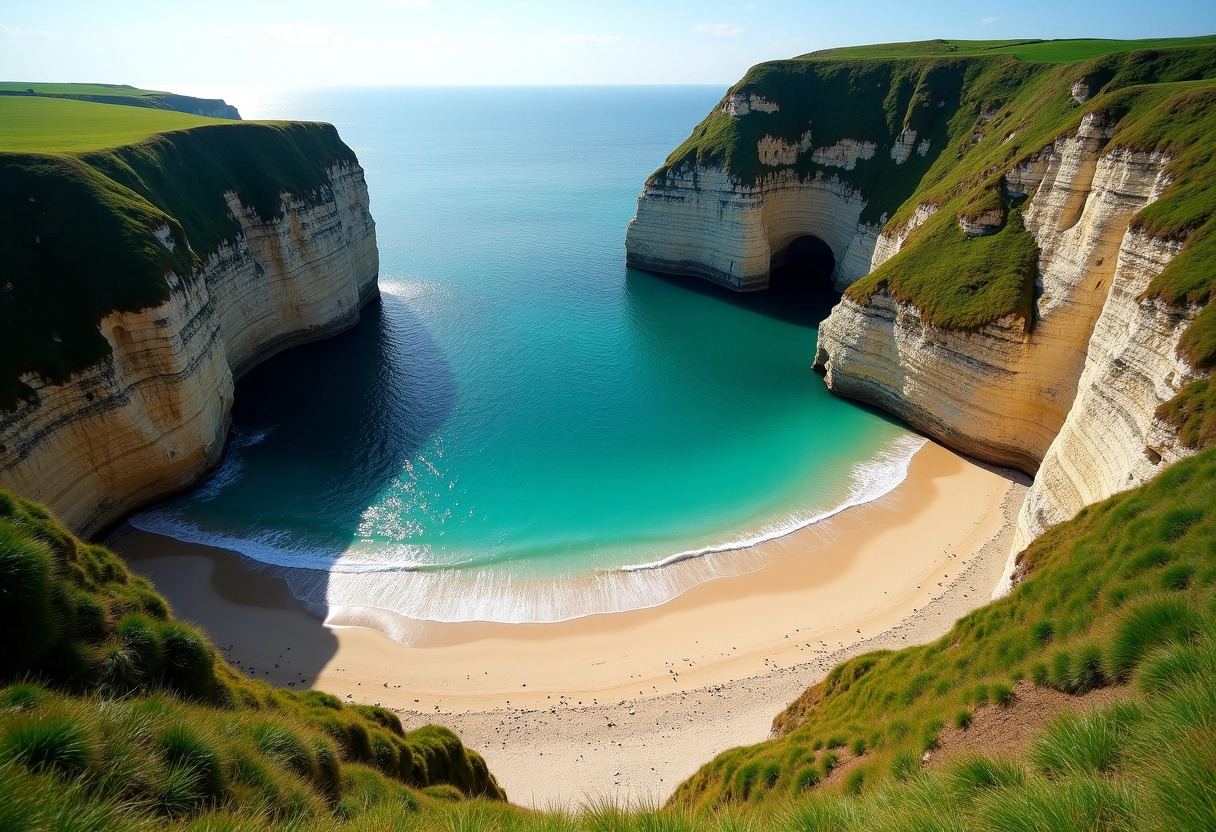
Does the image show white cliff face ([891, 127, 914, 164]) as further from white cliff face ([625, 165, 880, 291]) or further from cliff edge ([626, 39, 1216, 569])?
white cliff face ([625, 165, 880, 291])

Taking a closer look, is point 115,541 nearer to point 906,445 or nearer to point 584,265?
point 906,445

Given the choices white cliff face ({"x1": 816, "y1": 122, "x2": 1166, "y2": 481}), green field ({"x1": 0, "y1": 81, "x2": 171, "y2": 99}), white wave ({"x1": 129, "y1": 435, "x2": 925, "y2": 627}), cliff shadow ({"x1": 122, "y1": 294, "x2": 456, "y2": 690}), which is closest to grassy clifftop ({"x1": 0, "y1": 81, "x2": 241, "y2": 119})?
green field ({"x1": 0, "y1": 81, "x2": 171, "y2": 99})

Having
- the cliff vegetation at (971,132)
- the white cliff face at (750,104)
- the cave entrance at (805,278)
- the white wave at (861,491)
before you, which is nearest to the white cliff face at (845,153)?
the cliff vegetation at (971,132)

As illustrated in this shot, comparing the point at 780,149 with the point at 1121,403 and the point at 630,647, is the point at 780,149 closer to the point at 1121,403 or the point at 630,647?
the point at 1121,403

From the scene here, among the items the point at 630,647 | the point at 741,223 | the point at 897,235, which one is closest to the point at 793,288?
the point at 741,223

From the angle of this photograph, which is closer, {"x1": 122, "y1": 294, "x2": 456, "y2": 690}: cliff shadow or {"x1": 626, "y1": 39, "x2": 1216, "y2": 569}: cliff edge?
{"x1": 626, "y1": 39, "x2": 1216, "y2": 569}: cliff edge
